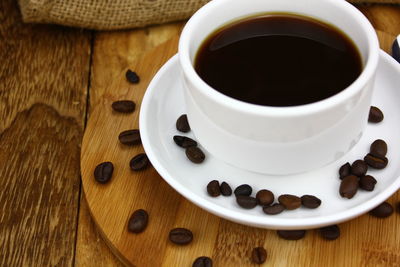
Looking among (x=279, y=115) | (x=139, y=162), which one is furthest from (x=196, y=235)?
(x=279, y=115)

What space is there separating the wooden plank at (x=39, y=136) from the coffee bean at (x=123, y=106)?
161mm

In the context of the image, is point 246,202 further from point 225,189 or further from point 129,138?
point 129,138

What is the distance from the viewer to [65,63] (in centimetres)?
172

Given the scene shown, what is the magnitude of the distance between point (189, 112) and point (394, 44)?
595mm

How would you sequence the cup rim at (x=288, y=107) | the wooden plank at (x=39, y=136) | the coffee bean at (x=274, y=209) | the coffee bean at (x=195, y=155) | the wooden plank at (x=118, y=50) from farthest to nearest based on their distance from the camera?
the wooden plank at (x=118, y=50), the wooden plank at (x=39, y=136), the coffee bean at (x=195, y=155), the coffee bean at (x=274, y=209), the cup rim at (x=288, y=107)

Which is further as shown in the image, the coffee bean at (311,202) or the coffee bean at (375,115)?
the coffee bean at (375,115)

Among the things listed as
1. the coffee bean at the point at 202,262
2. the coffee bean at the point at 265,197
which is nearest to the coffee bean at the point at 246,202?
the coffee bean at the point at 265,197

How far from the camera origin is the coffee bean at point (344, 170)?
46.3 inches

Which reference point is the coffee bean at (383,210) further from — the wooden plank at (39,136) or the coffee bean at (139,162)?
the wooden plank at (39,136)

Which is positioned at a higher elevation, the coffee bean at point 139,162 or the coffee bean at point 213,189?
the coffee bean at point 213,189

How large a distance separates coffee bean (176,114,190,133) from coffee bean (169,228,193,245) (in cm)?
22

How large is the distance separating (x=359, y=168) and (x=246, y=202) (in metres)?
0.23

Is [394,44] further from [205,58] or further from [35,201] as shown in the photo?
[35,201]

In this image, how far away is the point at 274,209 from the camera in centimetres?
111
